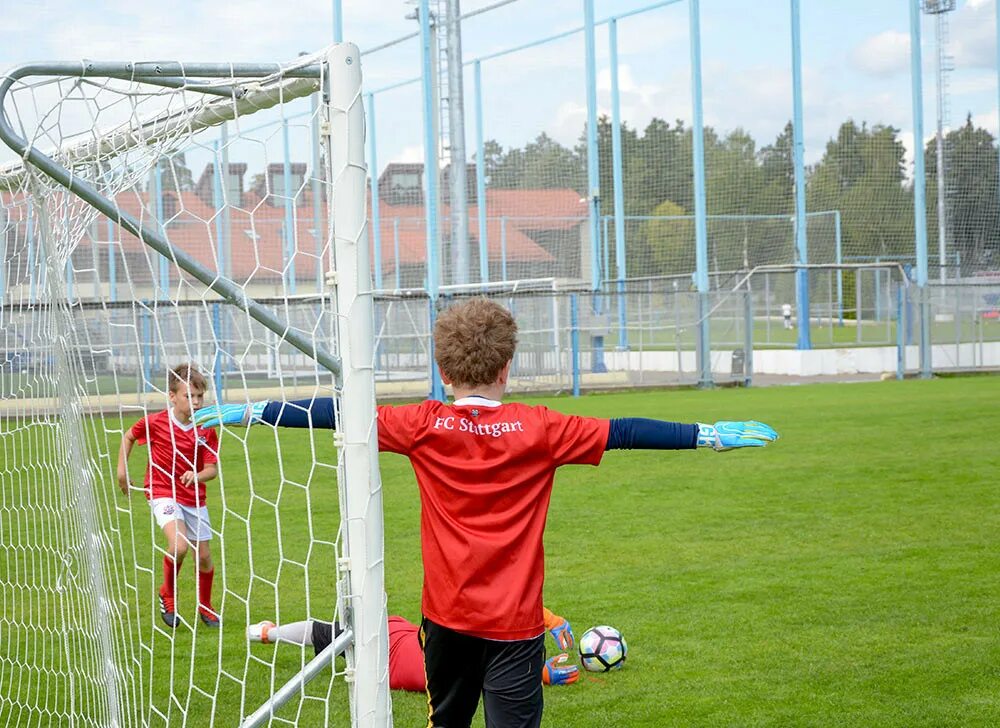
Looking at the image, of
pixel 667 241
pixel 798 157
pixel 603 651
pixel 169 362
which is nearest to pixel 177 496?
pixel 169 362

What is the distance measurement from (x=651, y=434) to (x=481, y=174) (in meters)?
27.1

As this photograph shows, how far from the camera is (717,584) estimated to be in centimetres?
648

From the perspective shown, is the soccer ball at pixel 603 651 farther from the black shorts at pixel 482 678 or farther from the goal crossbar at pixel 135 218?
the goal crossbar at pixel 135 218

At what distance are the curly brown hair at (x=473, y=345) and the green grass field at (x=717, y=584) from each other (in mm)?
523

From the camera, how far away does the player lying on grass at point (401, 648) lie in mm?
4594

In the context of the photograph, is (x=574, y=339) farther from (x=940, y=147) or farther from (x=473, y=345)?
(x=473, y=345)

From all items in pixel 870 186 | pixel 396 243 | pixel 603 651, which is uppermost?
pixel 870 186

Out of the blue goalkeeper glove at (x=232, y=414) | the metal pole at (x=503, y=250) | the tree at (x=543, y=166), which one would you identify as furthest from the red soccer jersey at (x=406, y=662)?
the metal pole at (x=503, y=250)

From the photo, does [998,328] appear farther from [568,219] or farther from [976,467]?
[976,467]

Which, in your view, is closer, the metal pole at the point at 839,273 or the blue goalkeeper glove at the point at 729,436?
the blue goalkeeper glove at the point at 729,436

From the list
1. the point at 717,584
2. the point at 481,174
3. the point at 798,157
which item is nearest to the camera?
the point at 717,584

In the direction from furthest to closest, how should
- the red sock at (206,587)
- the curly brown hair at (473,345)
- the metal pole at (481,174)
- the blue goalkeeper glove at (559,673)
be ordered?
the metal pole at (481,174) < the red sock at (206,587) < the blue goalkeeper glove at (559,673) < the curly brown hair at (473,345)

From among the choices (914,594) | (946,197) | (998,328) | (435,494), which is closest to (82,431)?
(435,494)

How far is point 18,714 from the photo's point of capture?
4.71 meters
